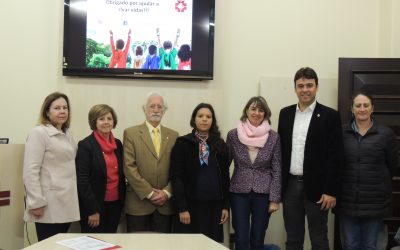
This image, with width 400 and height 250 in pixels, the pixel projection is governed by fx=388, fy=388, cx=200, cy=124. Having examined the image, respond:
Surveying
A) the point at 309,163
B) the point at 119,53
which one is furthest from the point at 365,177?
the point at 119,53

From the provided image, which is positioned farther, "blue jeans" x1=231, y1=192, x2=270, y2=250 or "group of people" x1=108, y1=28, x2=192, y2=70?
"group of people" x1=108, y1=28, x2=192, y2=70

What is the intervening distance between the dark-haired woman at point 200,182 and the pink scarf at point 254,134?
153 millimetres

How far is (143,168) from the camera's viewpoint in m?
Answer: 2.73

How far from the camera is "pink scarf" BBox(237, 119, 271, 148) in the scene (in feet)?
8.84

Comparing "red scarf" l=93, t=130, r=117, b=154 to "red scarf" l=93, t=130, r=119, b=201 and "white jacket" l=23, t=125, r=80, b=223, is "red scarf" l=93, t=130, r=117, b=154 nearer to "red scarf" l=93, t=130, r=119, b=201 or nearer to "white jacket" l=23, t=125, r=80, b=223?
"red scarf" l=93, t=130, r=119, b=201

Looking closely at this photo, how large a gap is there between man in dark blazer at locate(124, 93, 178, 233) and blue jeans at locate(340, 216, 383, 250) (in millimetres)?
1260

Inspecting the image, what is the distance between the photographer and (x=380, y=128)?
108 inches

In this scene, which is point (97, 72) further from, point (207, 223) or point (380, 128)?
point (380, 128)

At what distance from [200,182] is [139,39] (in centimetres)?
145

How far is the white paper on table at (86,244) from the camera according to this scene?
1.76 meters

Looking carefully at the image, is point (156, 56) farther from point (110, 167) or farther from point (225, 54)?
point (110, 167)

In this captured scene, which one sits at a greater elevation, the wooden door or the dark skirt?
the wooden door

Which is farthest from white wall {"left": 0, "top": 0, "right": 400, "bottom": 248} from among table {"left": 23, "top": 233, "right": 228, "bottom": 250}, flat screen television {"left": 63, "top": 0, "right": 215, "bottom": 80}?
table {"left": 23, "top": 233, "right": 228, "bottom": 250}

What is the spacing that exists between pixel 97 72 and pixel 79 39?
12.7 inches
